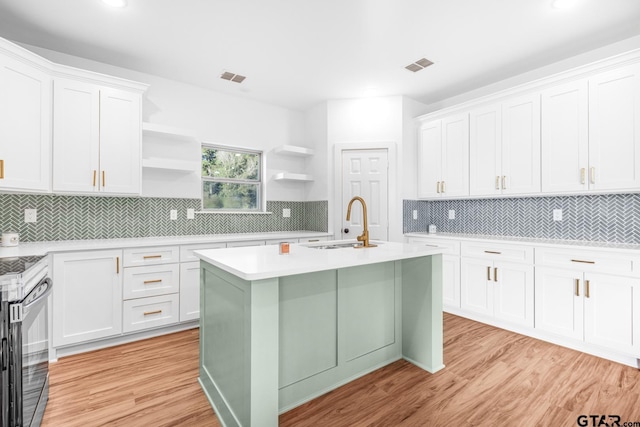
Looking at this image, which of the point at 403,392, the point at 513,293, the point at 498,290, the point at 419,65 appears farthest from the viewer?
the point at 419,65

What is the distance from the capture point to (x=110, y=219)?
3.30 meters

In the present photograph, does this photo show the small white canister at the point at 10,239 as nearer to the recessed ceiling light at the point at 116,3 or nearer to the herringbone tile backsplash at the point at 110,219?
the herringbone tile backsplash at the point at 110,219

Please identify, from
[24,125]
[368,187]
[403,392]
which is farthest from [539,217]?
[24,125]

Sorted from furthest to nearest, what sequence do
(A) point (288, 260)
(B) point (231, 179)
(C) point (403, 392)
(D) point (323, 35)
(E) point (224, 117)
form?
(B) point (231, 179) < (E) point (224, 117) < (D) point (323, 35) < (C) point (403, 392) < (A) point (288, 260)

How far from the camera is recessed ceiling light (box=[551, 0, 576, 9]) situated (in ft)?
7.60

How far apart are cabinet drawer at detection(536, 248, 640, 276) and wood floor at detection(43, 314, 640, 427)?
29.9 inches

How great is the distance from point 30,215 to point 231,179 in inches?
83.4

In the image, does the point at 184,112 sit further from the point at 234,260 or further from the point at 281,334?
the point at 281,334

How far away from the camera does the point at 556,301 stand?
286 centimetres

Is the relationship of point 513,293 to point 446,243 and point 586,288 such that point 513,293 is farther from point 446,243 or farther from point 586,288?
point 446,243

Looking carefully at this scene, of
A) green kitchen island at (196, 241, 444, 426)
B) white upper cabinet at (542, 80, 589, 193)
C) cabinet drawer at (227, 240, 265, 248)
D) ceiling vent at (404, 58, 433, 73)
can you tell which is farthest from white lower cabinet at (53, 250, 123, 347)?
white upper cabinet at (542, 80, 589, 193)

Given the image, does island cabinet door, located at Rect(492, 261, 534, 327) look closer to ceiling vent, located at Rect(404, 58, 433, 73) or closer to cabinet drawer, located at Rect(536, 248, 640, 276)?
cabinet drawer, located at Rect(536, 248, 640, 276)

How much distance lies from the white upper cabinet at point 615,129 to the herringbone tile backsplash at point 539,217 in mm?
431

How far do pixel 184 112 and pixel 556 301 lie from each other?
455cm
